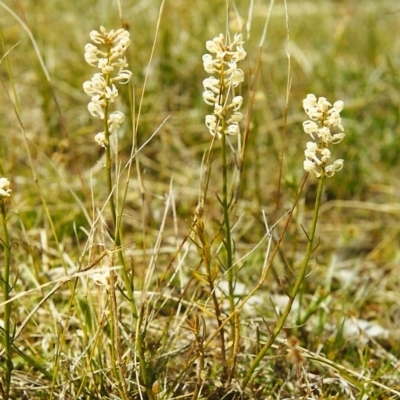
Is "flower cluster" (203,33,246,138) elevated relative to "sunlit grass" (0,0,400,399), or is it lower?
elevated

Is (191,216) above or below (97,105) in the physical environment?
below

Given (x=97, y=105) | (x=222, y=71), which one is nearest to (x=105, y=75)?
(x=97, y=105)

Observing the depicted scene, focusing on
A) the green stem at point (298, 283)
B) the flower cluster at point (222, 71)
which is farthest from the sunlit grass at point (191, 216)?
the flower cluster at point (222, 71)

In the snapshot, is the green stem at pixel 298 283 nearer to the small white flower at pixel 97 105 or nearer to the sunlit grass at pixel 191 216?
the sunlit grass at pixel 191 216

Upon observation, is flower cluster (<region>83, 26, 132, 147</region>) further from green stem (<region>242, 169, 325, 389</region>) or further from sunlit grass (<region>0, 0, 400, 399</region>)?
green stem (<region>242, 169, 325, 389</region>)

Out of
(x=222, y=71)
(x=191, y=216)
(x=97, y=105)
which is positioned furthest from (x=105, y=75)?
(x=191, y=216)

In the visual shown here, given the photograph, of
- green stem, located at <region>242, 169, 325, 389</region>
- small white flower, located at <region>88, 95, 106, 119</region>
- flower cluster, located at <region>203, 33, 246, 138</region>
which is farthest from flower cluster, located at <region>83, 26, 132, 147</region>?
green stem, located at <region>242, 169, 325, 389</region>

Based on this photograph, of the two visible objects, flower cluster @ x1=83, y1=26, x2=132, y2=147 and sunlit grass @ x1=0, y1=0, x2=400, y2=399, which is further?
sunlit grass @ x1=0, y1=0, x2=400, y2=399

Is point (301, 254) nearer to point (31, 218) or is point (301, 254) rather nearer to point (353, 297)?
point (353, 297)

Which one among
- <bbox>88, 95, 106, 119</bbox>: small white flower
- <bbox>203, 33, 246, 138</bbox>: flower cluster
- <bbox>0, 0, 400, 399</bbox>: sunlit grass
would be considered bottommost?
<bbox>0, 0, 400, 399</bbox>: sunlit grass

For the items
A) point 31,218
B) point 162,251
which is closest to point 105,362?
point 162,251

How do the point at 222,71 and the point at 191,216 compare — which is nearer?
the point at 222,71

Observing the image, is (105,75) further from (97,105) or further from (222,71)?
(222,71)
